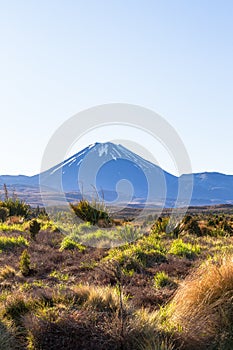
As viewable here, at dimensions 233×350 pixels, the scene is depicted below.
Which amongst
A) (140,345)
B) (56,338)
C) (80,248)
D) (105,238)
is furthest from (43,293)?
(105,238)

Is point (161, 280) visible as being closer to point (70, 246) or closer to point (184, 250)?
point (184, 250)

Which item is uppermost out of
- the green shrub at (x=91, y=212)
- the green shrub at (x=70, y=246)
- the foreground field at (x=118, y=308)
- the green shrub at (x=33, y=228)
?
the green shrub at (x=91, y=212)

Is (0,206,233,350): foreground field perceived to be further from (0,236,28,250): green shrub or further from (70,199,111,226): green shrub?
(70,199,111,226): green shrub

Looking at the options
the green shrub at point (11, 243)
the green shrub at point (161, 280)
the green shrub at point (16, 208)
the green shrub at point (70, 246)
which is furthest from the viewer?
the green shrub at point (16, 208)

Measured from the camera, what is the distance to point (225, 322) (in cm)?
690

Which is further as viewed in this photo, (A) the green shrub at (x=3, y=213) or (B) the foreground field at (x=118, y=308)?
(A) the green shrub at (x=3, y=213)

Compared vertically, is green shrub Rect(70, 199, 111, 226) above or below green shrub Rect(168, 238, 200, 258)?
above

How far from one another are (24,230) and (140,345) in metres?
11.8

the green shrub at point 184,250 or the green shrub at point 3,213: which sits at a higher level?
the green shrub at point 3,213

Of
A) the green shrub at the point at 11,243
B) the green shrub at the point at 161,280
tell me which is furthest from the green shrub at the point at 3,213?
the green shrub at the point at 161,280

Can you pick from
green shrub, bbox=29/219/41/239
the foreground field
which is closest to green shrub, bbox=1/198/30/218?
green shrub, bbox=29/219/41/239

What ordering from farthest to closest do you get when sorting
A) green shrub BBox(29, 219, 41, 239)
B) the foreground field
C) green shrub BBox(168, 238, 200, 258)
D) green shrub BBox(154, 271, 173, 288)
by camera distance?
green shrub BBox(29, 219, 41, 239), green shrub BBox(168, 238, 200, 258), green shrub BBox(154, 271, 173, 288), the foreground field

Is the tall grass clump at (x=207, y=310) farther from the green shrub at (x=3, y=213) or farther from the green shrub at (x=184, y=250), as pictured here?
the green shrub at (x=3, y=213)

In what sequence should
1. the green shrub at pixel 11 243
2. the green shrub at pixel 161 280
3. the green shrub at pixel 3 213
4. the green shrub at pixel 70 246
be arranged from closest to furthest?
the green shrub at pixel 161 280 < the green shrub at pixel 11 243 < the green shrub at pixel 70 246 < the green shrub at pixel 3 213
